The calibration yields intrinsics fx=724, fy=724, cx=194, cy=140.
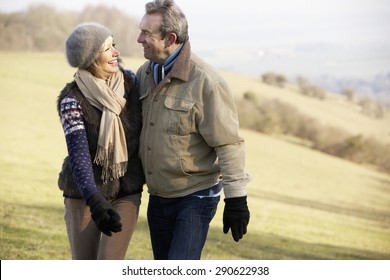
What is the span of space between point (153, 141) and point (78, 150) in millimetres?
448

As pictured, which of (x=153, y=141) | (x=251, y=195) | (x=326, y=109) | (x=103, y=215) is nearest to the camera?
(x=103, y=215)

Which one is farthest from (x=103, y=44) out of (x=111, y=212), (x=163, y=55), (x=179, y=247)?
(x=179, y=247)

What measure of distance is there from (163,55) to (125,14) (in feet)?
162

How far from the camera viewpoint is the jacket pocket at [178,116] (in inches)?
158

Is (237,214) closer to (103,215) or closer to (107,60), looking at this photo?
(103,215)

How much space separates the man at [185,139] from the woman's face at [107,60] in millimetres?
173

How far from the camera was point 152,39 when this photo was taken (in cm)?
404

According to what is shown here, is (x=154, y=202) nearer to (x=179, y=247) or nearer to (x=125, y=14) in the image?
(x=179, y=247)

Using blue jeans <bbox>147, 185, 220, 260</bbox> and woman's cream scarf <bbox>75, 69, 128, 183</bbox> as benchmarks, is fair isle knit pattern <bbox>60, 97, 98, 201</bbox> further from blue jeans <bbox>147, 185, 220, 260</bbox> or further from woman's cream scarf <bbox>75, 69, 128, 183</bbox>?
blue jeans <bbox>147, 185, 220, 260</bbox>

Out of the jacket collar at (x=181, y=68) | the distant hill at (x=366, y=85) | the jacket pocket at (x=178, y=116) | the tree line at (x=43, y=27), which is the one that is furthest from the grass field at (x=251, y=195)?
the distant hill at (x=366, y=85)

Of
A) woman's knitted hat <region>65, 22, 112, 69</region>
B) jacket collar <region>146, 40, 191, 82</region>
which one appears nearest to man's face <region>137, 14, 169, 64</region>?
jacket collar <region>146, 40, 191, 82</region>

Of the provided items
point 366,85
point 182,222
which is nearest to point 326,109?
point 366,85
